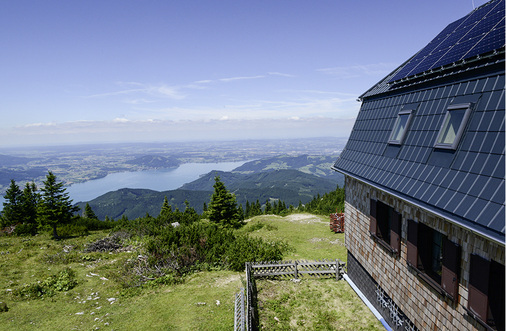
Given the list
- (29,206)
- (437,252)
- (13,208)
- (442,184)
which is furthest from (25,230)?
(442,184)

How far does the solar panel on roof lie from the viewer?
6.43 metres

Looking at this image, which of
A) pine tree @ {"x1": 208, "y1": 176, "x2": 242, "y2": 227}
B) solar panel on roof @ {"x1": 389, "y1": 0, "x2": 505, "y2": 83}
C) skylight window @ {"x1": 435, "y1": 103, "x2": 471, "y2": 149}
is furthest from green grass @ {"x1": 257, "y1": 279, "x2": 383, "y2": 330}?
pine tree @ {"x1": 208, "y1": 176, "x2": 242, "y2": 227}

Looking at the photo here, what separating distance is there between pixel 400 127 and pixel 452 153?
9.00ft

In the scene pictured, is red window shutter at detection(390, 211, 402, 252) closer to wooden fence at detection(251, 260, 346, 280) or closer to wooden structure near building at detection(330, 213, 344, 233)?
wooden fence at detection(251, 260, 346, 280)

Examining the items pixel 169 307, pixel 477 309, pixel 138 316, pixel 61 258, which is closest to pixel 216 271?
pixel 169 307

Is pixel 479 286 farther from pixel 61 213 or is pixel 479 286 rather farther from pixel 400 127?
pixel 61 213

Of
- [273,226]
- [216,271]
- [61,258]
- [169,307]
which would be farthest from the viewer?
[273,226]

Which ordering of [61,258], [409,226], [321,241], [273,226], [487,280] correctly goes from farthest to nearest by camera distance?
[273,226] < [321,241] < [61,258] < [409,226] < [487,280]

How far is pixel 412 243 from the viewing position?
762 centimetres

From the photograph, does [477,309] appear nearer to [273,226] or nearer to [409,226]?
[409,226]

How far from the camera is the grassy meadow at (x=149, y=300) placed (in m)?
11.0

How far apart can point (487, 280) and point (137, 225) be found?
2732 cm

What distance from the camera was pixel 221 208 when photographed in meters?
33.8

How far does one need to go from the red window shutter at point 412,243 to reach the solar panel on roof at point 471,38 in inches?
181
